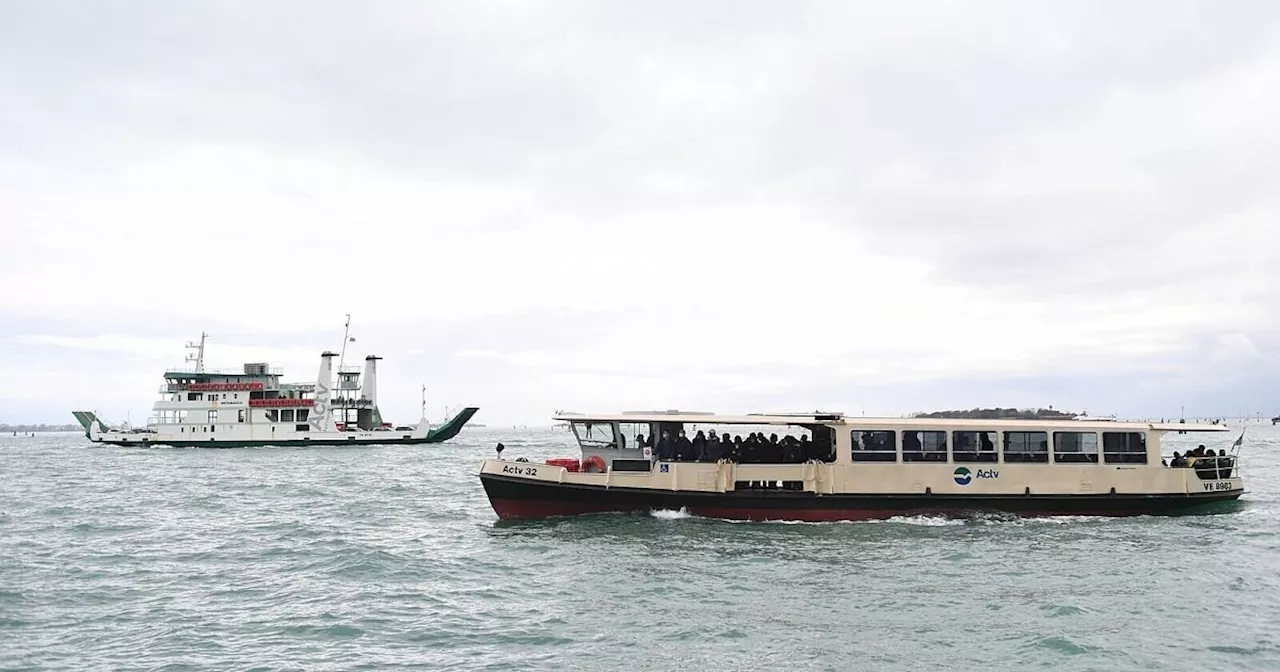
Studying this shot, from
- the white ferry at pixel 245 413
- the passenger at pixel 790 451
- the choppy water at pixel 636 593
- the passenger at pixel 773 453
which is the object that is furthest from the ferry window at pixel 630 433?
the white ferry at pixel 245 413

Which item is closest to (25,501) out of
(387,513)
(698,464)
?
(387,513)

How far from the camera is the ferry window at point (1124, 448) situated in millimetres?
27453

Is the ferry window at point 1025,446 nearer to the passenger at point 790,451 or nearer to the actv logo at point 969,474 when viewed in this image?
the actv logo at point 969,474

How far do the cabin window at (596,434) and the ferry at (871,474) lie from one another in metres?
0.64

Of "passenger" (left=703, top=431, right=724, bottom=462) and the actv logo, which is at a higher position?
"passenger" (left=703, top=431, right=724, bottom=462)

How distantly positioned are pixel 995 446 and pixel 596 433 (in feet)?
39.8

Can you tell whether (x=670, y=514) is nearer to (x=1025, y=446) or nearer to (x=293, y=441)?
(x=1025, y=446)

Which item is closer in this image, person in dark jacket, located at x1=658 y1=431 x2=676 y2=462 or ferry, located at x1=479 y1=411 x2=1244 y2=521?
ferry, located at x1=479 y1=411 x2=1244 y2=521

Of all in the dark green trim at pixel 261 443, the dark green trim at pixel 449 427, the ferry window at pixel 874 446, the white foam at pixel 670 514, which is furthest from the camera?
the dark green trim at pixel 449 427

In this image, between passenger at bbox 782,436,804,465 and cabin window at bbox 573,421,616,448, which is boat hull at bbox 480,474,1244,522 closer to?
passenger at bbox 782,436,804,465

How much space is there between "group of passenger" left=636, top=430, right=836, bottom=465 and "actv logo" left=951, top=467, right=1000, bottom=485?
369cm

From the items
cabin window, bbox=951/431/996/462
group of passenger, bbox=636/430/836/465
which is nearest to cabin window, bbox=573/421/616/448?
group of passenger, bbox=636/430/836/465

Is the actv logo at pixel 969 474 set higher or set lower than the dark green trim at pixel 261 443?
higher

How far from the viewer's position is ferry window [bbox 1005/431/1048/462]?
27.3 meters
